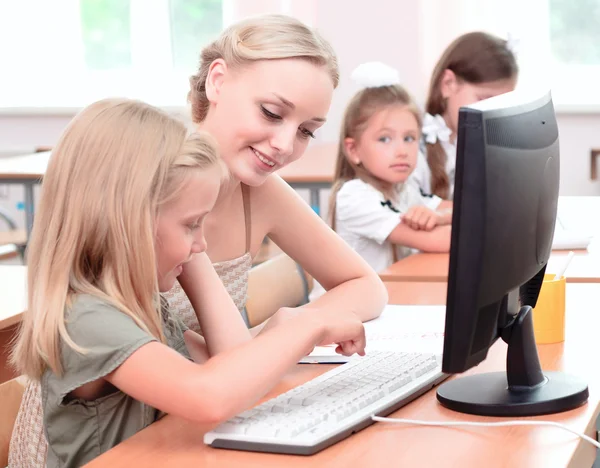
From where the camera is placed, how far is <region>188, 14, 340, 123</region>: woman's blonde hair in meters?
1.61

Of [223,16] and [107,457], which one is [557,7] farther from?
[107,457]

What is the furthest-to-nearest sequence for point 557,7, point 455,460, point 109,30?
point 109,30 → point 557,7 → point 455,460

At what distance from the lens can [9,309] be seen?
2.00 meters

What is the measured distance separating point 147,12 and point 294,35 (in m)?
4.62

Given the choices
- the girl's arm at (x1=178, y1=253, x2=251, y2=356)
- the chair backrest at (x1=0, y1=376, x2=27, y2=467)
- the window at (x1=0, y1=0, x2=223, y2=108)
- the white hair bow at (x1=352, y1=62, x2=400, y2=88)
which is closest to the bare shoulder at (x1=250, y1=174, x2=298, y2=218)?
the girl's arm at (x1=178, y1=253, x2=251, y2=356)

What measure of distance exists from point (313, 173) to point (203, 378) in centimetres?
292

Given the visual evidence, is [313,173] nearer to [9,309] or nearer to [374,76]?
[374,76]

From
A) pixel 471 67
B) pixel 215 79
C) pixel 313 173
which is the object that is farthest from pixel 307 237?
pixel 313 173

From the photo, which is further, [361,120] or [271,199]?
[361,120]

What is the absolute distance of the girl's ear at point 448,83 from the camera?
3.19 m

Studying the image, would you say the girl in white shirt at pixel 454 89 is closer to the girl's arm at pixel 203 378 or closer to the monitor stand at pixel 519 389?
the monitor stand at pixel 519 389

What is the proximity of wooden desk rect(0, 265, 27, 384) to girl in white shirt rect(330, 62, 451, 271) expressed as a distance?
2.95 feet

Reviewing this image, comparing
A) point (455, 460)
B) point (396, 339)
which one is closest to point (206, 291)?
point (396, 339)

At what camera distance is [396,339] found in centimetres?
159
